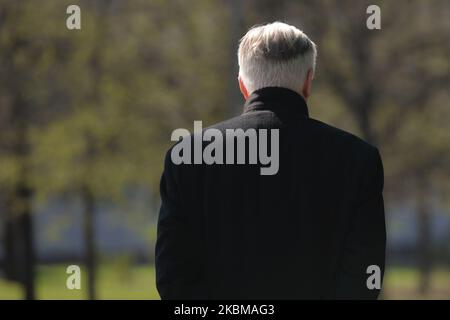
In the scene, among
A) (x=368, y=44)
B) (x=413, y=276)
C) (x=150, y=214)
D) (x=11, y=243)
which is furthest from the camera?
(x=413, y=276)

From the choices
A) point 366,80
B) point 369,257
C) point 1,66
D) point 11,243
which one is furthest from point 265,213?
point 11,243

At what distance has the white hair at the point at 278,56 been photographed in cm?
288

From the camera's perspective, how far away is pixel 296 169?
9.26 feet

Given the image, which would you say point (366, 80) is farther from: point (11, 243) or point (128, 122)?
point (11, 243)

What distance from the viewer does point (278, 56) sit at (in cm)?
288

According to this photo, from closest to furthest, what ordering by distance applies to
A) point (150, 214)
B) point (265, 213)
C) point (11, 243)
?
point (265, 213)
point (150, 214)
point (11, 243)

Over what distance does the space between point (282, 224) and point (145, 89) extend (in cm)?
1595

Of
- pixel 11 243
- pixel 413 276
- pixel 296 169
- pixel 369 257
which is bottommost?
pixel 413 276

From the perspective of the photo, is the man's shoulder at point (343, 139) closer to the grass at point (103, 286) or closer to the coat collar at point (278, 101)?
the coat collar at point (278, 101)

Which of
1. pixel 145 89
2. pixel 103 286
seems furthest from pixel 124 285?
pixel 145 89

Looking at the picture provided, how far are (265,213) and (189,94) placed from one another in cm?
1651

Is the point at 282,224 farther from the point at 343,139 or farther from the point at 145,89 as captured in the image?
the point at 145,89

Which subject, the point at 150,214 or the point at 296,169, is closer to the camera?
the point at 296,169
